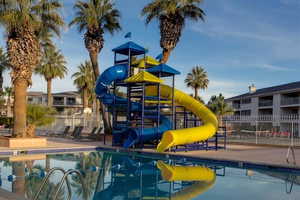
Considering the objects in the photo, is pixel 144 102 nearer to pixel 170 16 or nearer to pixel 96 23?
pixel 170 16

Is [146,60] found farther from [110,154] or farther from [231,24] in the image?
[231,24]

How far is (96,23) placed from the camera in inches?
939

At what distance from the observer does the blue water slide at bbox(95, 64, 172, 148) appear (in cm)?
1664

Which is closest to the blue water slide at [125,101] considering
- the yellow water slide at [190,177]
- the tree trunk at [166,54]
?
the yellow water slide at [190,177]

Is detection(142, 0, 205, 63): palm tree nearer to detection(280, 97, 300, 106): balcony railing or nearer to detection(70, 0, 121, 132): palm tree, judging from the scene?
detection(70, 0, 121, 132): palm tree

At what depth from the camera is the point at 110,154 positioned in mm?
16531

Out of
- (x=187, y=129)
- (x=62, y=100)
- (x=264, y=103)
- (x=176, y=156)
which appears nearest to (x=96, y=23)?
(x=187, y=129)

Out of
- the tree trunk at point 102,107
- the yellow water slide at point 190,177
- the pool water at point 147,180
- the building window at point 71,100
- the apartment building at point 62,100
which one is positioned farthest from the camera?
the building window at point 71,100

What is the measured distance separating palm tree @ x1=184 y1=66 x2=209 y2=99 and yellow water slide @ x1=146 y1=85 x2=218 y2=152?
3403 centimetres

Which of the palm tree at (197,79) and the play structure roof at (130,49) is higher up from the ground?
the palm tree at (197,79)

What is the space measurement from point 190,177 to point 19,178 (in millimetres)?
5130

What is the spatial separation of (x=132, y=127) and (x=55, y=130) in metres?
16.0

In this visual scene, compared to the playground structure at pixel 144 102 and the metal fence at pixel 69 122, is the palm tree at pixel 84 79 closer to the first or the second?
the metal fence at pixel 69 122

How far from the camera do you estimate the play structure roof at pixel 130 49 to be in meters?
18.3
